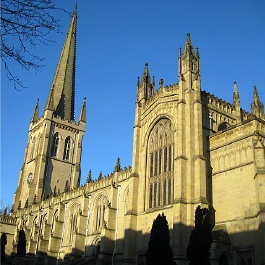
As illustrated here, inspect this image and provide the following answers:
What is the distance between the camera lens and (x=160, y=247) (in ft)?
78.9

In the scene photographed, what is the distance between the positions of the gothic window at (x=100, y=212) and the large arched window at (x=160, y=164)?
1011 centimetres

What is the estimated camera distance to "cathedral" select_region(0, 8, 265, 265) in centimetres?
2573

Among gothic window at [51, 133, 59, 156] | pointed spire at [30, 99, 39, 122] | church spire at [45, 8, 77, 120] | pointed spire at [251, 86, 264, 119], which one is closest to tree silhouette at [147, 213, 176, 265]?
pointed spire at [251, 86, 264, 119]

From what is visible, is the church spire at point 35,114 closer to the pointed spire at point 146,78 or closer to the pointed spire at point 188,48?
the pointed spire at point 146,78

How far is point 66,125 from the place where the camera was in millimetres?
75062

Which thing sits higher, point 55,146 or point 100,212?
point 55,146

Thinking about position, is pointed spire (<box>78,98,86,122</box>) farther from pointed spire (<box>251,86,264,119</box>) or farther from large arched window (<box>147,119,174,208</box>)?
pointed spire (<box>251,86,264,119</box>)

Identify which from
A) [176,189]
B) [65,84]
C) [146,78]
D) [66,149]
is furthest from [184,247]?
[65,84]

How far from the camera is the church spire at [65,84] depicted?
77.0m

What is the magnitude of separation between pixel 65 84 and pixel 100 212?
145 feet

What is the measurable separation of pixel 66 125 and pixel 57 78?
12.6m

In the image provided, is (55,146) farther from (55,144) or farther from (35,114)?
(35,114)

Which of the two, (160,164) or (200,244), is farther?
(160,164)

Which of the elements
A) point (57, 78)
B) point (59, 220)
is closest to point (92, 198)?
point (59, 220)
